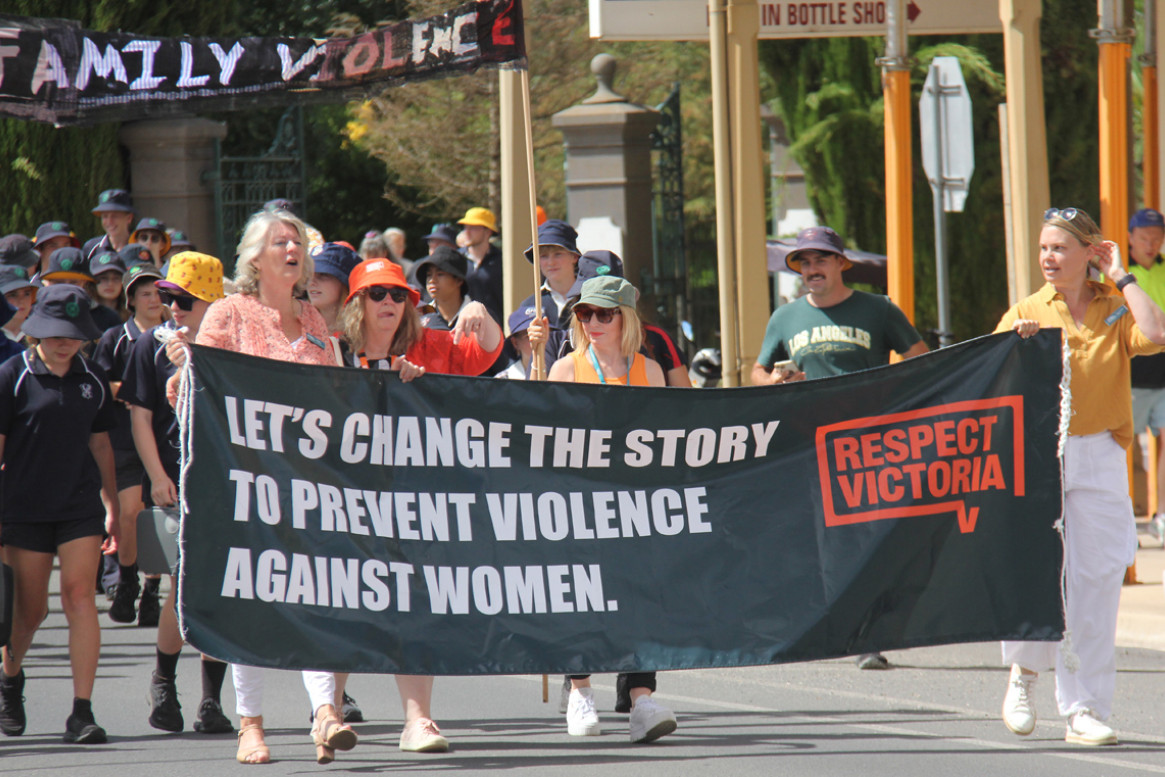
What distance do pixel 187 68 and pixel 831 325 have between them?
345cm

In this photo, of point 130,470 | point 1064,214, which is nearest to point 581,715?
point 1064,214

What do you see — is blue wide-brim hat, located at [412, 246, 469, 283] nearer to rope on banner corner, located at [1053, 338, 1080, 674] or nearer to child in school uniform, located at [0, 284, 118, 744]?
child in school uniform, located at [0, 284, 118, 744]

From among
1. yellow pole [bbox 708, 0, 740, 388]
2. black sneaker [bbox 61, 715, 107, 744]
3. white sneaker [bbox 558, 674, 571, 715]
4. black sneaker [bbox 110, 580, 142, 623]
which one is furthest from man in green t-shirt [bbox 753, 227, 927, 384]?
black sneaker [bbox 110, 580, 142, 623]

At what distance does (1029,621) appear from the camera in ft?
21.7

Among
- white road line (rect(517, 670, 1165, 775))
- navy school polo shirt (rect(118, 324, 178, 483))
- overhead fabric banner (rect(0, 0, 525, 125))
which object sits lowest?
white road line (rect(517, 670, 1165, 775))

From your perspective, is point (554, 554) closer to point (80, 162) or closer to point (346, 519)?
point (346, 519)

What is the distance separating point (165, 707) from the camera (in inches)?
286

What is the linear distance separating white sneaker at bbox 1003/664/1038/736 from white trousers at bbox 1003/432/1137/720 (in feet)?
0.24

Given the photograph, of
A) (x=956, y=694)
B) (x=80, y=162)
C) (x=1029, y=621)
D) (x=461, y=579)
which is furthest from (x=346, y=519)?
(x=80, y=162)

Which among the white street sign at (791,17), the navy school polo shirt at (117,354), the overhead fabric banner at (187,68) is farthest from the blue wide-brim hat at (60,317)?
the white street sign at (791,17)

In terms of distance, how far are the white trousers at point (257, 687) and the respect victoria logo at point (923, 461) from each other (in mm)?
2015

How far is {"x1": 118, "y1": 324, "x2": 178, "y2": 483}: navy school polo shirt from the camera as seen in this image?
8.13 metres

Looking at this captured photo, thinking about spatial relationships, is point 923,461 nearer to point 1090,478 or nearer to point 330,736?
point 1090,478

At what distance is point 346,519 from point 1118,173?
6207mm
